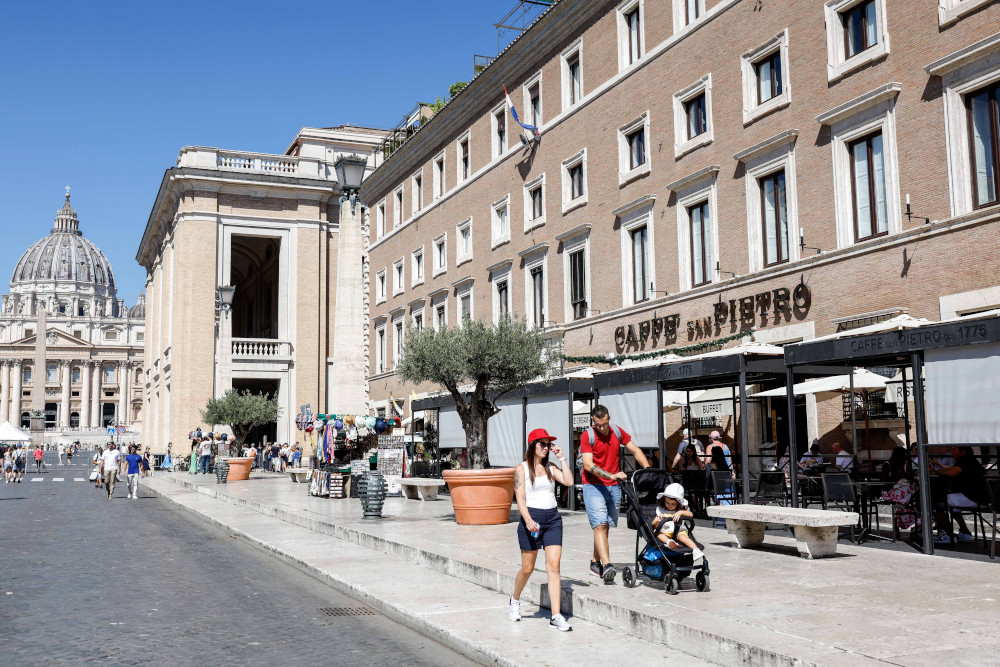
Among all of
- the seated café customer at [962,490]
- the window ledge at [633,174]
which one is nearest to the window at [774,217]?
the window ledge at [633,174]

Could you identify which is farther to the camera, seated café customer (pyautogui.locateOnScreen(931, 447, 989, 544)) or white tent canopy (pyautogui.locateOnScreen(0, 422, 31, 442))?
white tent canopy (pyautogui.locateOnScreen(0, 422, 31, 442))

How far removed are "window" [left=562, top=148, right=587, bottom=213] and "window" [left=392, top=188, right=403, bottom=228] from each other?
Answer: 48.9 ft

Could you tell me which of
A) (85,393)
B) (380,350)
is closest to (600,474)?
(380,350)

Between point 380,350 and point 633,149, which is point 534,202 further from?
point 380,350

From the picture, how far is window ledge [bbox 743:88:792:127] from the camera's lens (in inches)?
816

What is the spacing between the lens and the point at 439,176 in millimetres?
38844

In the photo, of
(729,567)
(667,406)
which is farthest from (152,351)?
(729,567)

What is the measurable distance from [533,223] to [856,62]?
1360 centimetres

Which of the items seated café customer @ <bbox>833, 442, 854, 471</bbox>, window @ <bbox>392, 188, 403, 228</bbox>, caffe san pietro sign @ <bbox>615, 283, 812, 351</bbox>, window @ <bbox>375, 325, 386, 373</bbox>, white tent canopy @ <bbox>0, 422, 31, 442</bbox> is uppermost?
window @ <bbox>392, 188, 403, 228</bbox>

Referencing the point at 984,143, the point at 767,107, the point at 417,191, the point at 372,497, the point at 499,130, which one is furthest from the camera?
the point at 417,191

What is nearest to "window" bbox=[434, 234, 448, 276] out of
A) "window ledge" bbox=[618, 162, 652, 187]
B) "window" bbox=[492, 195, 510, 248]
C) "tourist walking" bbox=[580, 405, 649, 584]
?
"window" bbox=[492, 195, 510, 248]

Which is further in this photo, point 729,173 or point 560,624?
point 729,173

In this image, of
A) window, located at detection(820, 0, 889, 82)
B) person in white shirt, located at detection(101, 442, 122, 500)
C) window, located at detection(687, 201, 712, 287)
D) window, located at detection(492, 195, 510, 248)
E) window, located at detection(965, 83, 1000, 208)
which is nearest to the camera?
window, located at detection(965, 83, 1000, 208)

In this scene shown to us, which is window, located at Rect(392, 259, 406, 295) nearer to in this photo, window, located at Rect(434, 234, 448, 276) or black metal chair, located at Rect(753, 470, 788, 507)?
window, located at Rect(434, 234, 448, 276)
